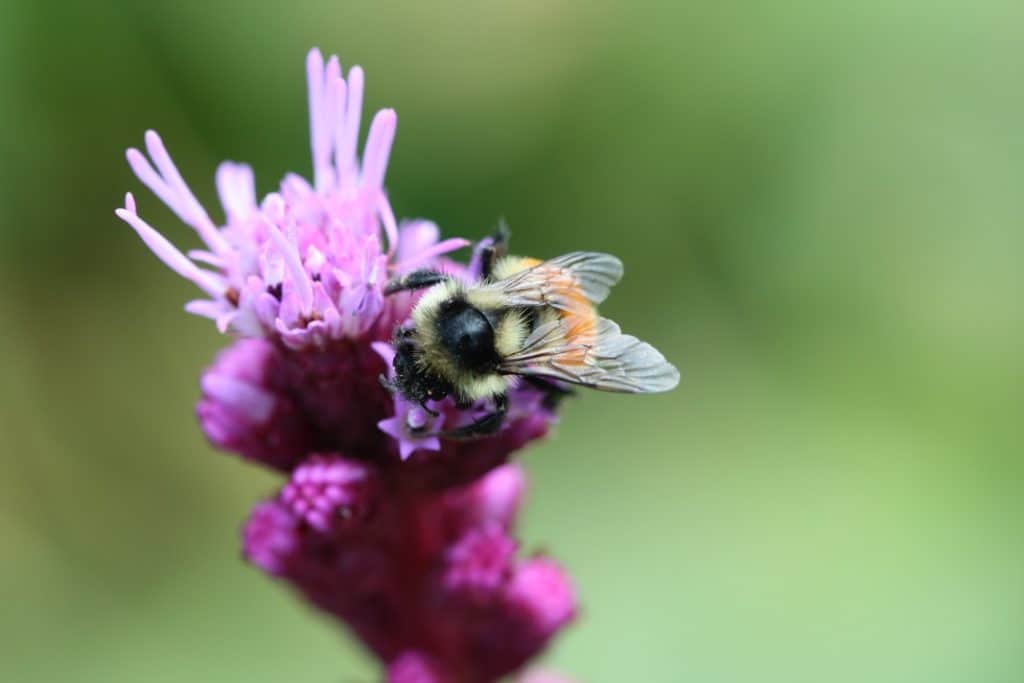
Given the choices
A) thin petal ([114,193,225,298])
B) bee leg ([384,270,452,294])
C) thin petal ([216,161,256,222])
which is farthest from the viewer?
thin petal ([216,161,256,222])

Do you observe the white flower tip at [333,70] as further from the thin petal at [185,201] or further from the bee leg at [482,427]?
the bee leg at [482,427]

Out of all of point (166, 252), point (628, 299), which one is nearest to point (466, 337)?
point (166, 252)

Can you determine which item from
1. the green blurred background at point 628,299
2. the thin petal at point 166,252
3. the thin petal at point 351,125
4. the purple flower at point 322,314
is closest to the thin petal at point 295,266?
the purple flower at point 322,314

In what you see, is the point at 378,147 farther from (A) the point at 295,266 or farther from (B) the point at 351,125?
(A) the point at 295,266

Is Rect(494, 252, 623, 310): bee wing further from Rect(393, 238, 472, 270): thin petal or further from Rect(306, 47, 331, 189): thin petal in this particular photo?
Rect(306, 47, 331, 189): thin petal

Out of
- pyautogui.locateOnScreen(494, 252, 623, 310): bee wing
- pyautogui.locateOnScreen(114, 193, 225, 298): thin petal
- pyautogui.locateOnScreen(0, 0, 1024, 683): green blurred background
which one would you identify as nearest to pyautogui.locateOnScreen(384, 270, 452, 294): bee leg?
pyautogui.locateOnScreen(494, 252, 623, 310): bee wing

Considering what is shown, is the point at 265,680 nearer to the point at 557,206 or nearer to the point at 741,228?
the point at 557,206

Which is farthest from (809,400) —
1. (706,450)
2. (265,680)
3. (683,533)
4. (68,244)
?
(68,244)
